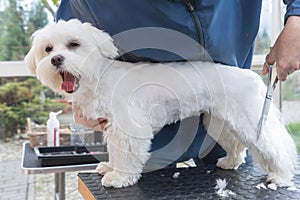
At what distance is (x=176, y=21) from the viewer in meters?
0.92

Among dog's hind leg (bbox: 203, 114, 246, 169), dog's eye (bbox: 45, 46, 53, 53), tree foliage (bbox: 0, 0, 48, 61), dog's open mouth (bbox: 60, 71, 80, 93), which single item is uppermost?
tree foliage (bbox: 0, 0, 48, 61)

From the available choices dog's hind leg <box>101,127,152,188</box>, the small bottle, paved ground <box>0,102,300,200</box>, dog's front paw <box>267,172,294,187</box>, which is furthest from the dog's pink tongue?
paved ground <box>0,102,300,200</box>

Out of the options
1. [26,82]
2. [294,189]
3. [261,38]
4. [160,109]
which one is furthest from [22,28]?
[294,189]

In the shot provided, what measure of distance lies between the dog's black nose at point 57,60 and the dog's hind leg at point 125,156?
19cm

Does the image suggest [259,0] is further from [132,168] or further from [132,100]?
[132,168]

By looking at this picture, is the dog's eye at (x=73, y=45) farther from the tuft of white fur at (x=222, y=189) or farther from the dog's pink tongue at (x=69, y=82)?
the tuft of white fur at (x=222, y=189)

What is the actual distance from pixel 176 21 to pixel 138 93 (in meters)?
0.19

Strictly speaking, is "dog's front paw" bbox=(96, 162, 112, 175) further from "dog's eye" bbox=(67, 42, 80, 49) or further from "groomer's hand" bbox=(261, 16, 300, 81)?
"groomer's hand" bbox=(261, 16, 300, 81)

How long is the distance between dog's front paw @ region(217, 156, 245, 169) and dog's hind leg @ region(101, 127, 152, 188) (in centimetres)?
25

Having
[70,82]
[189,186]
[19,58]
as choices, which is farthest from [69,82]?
[19,58]

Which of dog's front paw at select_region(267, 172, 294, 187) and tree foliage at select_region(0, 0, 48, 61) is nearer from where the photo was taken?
dog's front paw at select_region(267, 172, 294, 187)

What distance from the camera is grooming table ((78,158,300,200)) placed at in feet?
2.97

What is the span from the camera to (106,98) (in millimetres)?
932

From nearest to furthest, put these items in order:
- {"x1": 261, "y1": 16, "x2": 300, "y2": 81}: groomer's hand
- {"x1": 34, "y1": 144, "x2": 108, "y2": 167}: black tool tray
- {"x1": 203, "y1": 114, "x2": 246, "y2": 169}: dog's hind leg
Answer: {"x1": 261, "y1": 16, "x2": 300, "y2": 81}: groomer's hand < {"x1": 203, "y1": 114, "x2": 246, "y2": 169}: dog's hind leg < {"x1": 34, "y1": 144, "x2": 108, "y2": 167}: black tool tray
